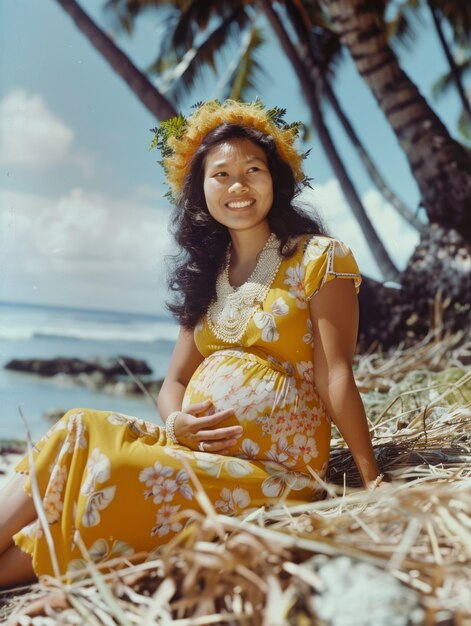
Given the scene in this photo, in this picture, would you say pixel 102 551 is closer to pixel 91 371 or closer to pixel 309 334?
pixel 309 334

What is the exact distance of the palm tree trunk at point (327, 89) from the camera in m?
10.1

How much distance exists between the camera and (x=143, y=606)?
135 centimetres

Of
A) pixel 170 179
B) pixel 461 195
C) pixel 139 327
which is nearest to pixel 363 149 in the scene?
pixel 461 195

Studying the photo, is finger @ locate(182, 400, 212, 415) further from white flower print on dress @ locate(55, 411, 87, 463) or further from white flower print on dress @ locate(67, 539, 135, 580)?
white flower print on dress @ locate(67, 539, 135, 580)

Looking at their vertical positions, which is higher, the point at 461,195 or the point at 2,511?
the point at 461,195

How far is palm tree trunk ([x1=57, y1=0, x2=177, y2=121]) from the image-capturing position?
6.87 meters

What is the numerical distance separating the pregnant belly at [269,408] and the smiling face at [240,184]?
0.41 metres

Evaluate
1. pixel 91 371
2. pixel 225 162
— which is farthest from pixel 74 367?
pixel 225 162

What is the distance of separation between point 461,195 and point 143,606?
5268 millimetres

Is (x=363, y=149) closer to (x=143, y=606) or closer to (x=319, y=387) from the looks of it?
(x=319, y=387)

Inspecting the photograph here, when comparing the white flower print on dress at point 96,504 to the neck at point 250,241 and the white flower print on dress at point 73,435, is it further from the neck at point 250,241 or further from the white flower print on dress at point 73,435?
the neck at point 250,241

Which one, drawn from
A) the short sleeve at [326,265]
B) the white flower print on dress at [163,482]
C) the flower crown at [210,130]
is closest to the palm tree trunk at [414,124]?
the flower crown at [210,130]

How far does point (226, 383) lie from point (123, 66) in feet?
18.7

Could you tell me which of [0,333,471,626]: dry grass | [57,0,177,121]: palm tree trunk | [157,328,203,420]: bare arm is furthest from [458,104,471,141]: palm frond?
[0,333,471,626]: dry grass
